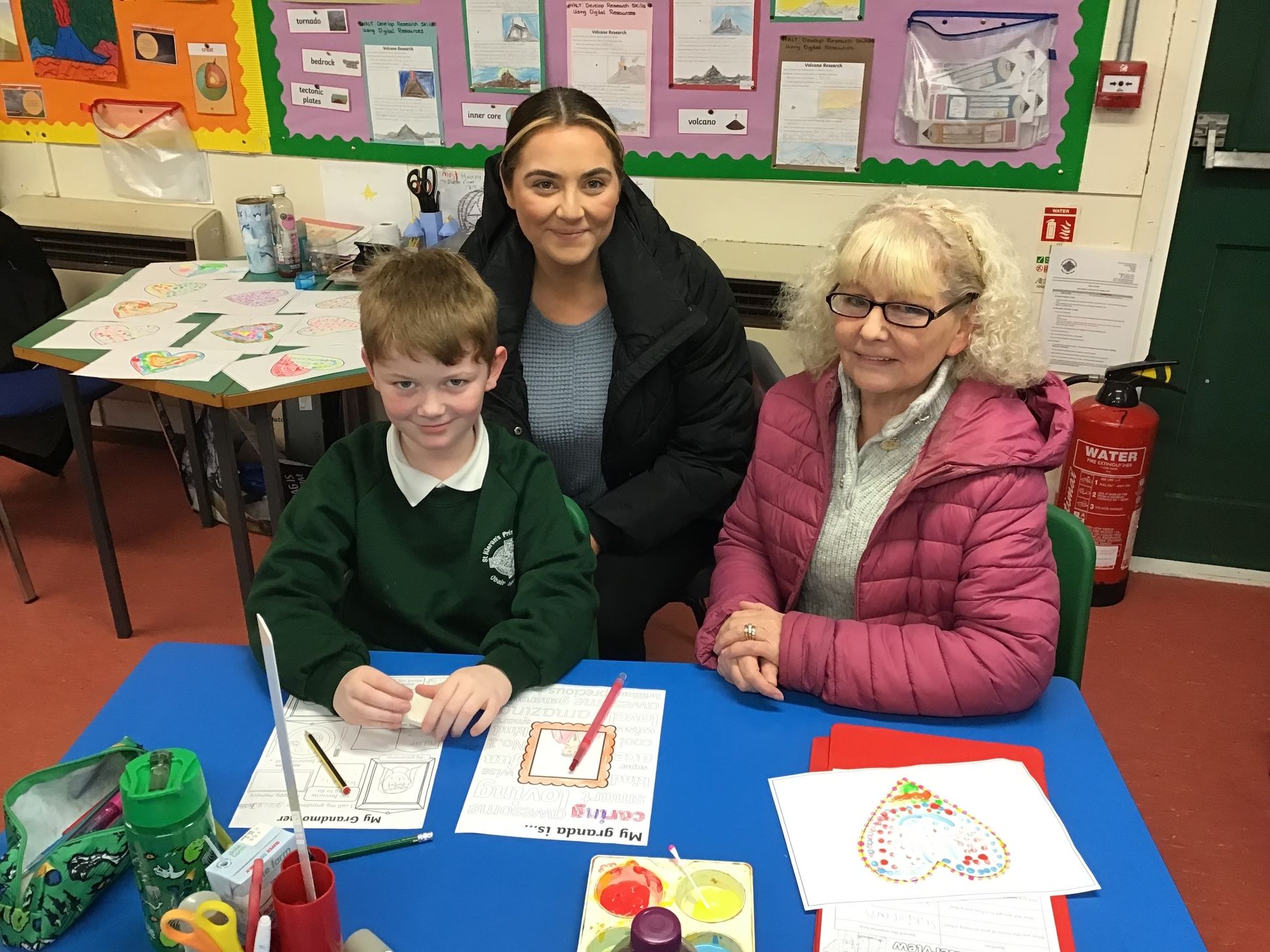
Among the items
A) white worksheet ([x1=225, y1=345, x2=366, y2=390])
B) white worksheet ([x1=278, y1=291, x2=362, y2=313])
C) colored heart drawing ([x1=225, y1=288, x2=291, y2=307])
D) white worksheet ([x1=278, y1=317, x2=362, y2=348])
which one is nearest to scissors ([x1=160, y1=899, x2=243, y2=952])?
white worksheet ([x1=225, y1=345, x2=366, y2=390])

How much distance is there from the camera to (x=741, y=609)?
51.3 inches

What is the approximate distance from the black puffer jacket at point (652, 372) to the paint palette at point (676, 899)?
0.96m

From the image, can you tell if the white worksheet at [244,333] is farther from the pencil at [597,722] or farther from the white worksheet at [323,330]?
the pencil at [597,722]

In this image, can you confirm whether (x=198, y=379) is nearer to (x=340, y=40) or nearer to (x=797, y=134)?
(x=340, y=40)

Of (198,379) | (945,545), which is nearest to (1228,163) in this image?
(945,545)

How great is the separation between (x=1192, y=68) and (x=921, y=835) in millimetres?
2211

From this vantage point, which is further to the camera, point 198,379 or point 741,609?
point 198,379

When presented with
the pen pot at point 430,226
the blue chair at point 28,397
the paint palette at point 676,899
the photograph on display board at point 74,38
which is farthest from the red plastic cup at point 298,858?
the photograph on display board at point 74,38

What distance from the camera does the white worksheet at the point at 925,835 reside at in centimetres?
92

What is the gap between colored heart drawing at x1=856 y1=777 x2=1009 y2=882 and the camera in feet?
3.09

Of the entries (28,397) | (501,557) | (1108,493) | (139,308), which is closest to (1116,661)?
(1108,493)

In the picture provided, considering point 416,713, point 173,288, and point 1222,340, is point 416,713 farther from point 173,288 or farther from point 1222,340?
point 1222,340

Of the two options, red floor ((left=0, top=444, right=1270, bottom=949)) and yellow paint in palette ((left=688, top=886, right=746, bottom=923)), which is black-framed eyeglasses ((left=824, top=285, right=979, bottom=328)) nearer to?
yellow paint in palette ((left=688, top=886, right=746, bottom=923))

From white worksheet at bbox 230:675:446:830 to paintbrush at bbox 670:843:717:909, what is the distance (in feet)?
0.83
